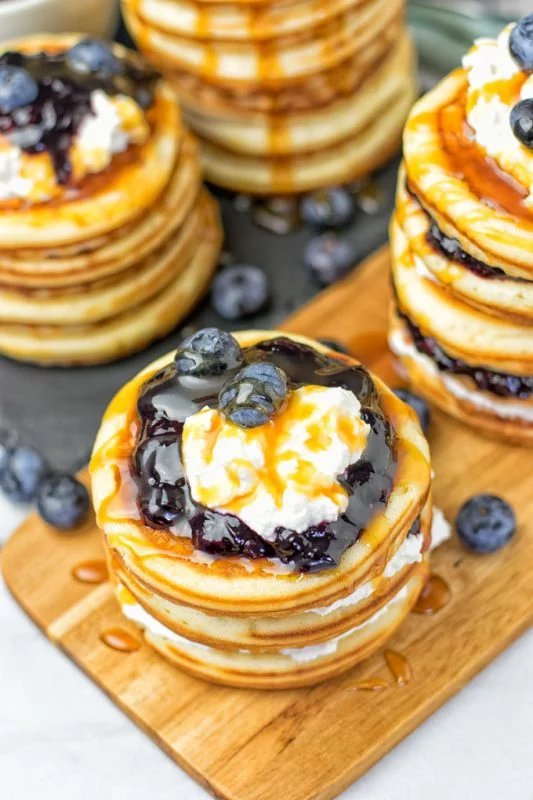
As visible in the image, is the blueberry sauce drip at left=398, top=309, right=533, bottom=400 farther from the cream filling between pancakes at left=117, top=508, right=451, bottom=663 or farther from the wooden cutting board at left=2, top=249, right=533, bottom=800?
the cream filling between pancakes at left=117, top=508, right=451, bottom=663

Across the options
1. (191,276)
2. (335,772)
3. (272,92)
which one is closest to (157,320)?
(191,276)

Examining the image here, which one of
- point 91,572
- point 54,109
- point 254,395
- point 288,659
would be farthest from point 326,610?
point 54,109

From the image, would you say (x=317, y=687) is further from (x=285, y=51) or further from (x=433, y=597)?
(x=285, y=51)

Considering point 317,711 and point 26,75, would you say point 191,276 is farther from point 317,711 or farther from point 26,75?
point 317,711

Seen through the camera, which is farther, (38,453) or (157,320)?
(157,320)

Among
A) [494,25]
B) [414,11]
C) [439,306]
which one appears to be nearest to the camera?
[439,306]

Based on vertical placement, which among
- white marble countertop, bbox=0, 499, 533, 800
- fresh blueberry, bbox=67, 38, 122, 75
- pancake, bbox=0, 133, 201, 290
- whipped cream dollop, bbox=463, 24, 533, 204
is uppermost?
whipped cream dollop, bbox=463, 24, 533, 204

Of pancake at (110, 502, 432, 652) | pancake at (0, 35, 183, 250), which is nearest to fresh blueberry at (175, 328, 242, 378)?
pancake at (110, 502, 432, 652)

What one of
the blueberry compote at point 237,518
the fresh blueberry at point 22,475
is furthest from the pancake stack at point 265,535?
the fresh blueberry at point 22,475
